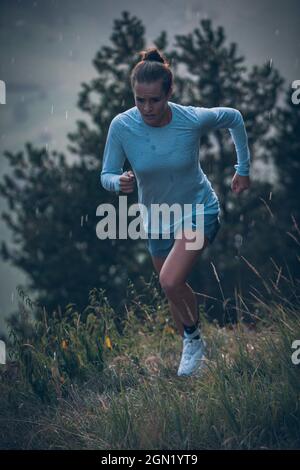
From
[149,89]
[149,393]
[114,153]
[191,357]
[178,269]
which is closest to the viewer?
[149,393]

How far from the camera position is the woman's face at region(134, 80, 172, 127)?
4.67 meters

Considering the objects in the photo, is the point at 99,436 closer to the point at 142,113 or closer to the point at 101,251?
the point at 142,113

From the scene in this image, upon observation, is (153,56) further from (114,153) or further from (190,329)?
(190,329)

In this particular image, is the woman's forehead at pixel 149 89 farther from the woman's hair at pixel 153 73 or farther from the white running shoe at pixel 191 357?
the white running shoe at pixel 191 357

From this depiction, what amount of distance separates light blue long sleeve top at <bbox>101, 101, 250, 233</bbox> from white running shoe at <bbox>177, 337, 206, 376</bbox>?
812mm

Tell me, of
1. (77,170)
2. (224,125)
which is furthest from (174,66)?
(224,125)

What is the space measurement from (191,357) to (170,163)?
1.33m

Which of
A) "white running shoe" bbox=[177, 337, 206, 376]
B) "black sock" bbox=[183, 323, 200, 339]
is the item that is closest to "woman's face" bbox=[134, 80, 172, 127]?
"black sock" bbox=[183, 323, 200, 339]

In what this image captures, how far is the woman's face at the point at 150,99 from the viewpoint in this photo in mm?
4668

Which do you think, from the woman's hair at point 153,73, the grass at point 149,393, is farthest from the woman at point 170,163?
the grass at point 149,393

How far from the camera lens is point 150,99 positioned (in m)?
4.69

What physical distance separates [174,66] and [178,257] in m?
13.3

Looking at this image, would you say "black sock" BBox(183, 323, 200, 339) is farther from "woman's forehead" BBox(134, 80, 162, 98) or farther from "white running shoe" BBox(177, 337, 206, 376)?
"woman's forehead" BBox(134, 80, 162, 98)

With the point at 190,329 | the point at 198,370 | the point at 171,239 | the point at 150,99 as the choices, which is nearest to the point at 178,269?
the point at 171,239
